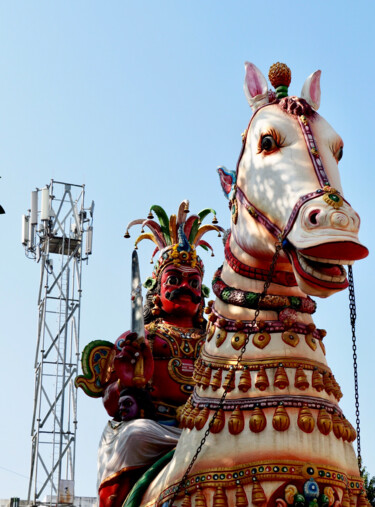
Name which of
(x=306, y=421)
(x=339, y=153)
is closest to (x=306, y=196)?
(x=339, y=153)

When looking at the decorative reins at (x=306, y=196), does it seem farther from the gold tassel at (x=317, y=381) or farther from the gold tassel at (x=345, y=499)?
the gold tassel at (x=345, y=499)

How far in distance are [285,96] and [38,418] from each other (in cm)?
1333

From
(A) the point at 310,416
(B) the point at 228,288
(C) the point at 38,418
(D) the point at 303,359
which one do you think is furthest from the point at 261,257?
(C) the point at 38,418

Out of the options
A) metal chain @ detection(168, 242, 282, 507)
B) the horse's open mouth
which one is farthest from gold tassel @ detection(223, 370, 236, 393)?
the horse's open mouth

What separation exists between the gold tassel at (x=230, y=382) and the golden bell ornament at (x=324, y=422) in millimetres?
573

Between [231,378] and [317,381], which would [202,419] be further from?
[317,381]

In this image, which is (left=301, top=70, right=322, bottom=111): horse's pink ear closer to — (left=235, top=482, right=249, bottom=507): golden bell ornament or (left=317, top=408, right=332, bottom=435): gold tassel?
(left=317, top=408, right=332, bottom=435): gold tassel

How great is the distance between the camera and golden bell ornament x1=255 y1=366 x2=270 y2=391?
5230 millimetres

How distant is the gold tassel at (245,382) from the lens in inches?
207

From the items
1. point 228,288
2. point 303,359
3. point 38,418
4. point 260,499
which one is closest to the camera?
point 260,499

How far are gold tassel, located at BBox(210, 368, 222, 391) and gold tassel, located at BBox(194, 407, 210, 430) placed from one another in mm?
150

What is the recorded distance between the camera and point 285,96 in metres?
5.96

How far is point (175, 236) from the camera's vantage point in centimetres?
758

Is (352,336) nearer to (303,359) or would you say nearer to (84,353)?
(303,359)
